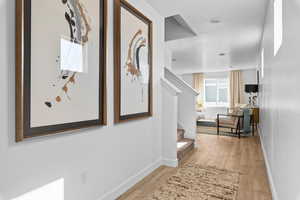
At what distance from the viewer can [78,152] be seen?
1.57 meters

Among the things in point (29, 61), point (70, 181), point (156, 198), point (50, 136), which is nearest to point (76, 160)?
point (70, 181)

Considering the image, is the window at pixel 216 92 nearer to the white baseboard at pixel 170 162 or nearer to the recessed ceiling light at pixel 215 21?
the recessed ceiling light at pixel 215 21

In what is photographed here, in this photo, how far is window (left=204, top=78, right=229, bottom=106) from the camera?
31.7ft

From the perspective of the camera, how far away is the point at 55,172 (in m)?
1.38

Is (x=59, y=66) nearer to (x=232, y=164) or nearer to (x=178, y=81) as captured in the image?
(x=232, y=164)

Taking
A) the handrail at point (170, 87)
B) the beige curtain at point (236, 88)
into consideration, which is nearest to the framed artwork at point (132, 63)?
the handrail at point (170, 87)

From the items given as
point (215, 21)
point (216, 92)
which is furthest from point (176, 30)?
point (216, 92)

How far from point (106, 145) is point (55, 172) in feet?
1.87

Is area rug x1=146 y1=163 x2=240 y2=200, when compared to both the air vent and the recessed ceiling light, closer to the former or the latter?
the recessed ceiling light

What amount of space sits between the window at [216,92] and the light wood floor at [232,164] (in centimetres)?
516

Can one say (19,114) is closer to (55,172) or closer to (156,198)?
(55,172)

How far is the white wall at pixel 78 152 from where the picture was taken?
1097mm

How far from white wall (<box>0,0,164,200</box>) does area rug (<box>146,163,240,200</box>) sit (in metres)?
0.41

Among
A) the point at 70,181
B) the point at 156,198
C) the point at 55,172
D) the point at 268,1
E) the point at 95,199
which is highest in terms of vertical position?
the point at 268,1
